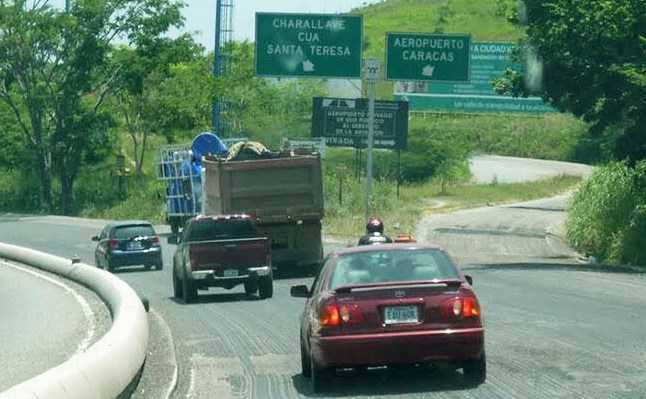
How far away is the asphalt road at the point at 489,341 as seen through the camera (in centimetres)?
1481

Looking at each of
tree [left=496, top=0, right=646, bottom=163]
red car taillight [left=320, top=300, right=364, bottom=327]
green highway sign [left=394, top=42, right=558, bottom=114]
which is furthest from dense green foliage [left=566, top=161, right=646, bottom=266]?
green highway sign [left=394, top=42, right=558, bottom=114]

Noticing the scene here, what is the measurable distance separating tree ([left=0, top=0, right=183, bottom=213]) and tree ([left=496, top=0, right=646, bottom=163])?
119 ft

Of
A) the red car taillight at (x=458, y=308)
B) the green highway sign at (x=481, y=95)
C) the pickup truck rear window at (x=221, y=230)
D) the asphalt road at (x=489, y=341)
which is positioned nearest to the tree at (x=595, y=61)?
the asphalt road at (x=489, y=341)

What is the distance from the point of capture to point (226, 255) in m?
28.4

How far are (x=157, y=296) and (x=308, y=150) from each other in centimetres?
643

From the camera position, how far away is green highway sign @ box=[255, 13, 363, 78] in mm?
45375

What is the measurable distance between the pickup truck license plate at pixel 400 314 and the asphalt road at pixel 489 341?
2.27 feet

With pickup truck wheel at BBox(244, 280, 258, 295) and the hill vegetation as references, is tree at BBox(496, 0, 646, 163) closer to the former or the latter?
pickup truck wheel at BBox(244, 280, 258, 295)

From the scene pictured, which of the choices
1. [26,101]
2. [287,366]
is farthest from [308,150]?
[26,101]

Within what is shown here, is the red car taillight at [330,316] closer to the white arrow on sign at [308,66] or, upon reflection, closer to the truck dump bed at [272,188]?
the truck dump bed at [272,188]

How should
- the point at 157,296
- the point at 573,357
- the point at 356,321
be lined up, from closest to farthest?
the point at 356,321 → the point at 573,357 → the point at 157,296

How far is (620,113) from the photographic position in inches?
1486

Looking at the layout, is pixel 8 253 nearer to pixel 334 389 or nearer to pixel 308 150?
pixel 308 150

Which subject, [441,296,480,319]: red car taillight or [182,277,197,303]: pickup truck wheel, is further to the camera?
[182,277,197,303]: pickup truck wheel
